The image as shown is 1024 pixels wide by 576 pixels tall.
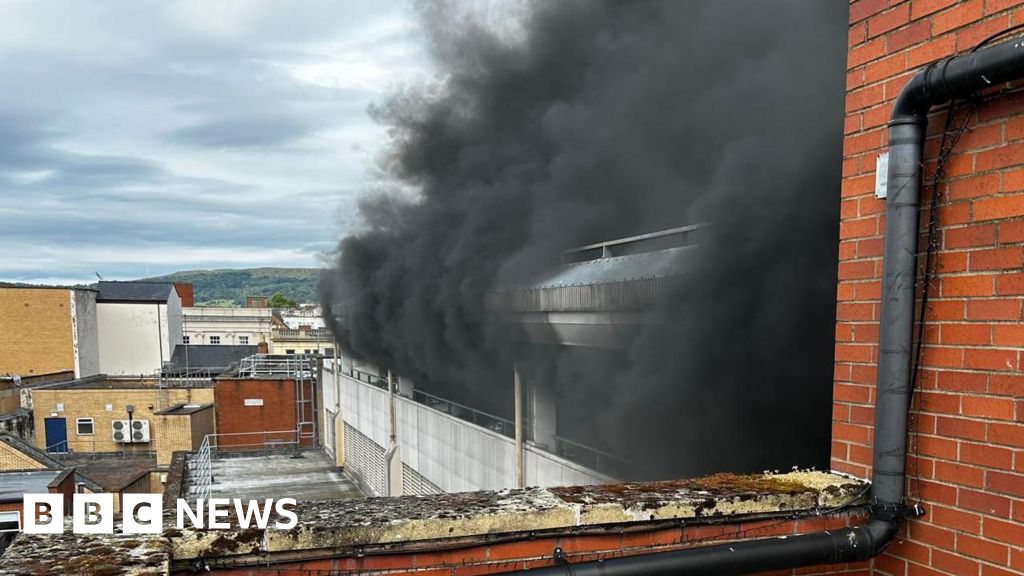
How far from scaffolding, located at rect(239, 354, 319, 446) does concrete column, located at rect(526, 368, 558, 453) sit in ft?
55.9

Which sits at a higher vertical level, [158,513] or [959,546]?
[158,513]

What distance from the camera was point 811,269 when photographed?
5121mm

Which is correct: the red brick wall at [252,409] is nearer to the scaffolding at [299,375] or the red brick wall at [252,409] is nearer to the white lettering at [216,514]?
the scaffolding at [299,375]

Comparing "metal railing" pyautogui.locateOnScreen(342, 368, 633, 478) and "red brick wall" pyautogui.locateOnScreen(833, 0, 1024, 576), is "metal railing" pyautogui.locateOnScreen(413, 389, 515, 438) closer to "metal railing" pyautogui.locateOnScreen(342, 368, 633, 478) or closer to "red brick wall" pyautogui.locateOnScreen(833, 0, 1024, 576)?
"metal railing" pyautogui.locateOnScreen(342, 368, 633, 478)

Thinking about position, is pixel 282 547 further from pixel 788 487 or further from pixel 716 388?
pixel 716 388

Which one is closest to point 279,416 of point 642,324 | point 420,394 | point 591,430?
point 420,394

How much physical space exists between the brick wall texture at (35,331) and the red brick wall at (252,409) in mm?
17122

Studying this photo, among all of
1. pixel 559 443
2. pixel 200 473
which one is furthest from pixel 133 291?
pixel 559 443

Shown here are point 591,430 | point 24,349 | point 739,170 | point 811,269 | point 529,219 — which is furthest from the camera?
point 24,349

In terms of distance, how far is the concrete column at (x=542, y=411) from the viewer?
812 centimetres

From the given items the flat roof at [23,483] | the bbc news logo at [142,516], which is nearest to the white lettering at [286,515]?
the bbc news logo at [142,516]

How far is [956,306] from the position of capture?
1.86 meters

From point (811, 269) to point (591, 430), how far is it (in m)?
4.08

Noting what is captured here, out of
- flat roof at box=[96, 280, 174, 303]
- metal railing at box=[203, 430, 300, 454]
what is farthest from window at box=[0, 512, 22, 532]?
flat roof at box=[96, 280, 174, 303]
